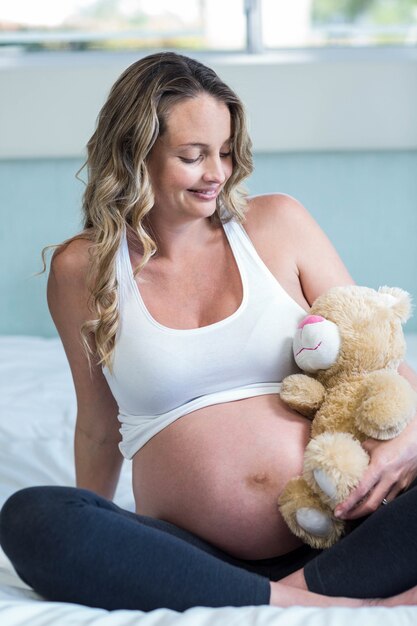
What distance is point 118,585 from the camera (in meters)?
0.96

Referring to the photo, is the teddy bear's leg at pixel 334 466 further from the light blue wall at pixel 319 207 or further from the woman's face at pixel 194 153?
the light blue wall at pixel 319 207

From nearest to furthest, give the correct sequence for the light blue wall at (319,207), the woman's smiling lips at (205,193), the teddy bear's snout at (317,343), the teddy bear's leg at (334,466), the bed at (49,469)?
the bed at (49,469)
the teddy bear's leg at (334,466)
the teddy bear's snout at (317,343)
the woman's smiling lips at (205,193)
the light blue wall at (319,207)

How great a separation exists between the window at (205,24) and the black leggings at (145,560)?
1899 millimetres

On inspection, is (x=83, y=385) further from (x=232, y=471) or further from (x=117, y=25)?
(x=117, y=25)

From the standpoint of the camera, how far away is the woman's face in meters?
1.28

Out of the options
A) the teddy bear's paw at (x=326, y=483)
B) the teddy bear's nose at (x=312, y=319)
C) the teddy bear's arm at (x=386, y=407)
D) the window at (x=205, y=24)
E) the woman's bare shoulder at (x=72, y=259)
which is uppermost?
the window at (x=205, y=24)

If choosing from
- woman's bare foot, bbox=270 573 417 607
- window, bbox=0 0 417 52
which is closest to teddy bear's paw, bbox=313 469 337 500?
woman's bare foot, bbox=270 573 417 607

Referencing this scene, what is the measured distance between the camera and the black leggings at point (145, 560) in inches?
37.8

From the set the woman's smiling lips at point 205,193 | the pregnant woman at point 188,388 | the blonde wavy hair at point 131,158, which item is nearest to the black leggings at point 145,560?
the pregnant woman at point 188,388

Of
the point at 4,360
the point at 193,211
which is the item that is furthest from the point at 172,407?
the point at 4,360

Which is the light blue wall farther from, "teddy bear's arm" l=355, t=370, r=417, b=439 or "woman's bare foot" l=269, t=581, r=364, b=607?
"woman's bare foot" l=269, t=581, r=364, b=607

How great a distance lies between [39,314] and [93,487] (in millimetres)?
1169

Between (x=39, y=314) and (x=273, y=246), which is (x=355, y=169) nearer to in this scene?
(x=39, y=314)

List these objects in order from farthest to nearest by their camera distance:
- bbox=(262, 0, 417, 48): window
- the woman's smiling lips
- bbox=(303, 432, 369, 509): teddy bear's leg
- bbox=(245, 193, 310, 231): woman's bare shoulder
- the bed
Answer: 1. bbox=(262, 0, 417, 48): window
2. bbox=(245, 193, 310, 231): woman's bare shoulder
3. the woman's smiling lips
4. bbox=(303, 432, 369, 509): teddy bear's leg
5. the bed
